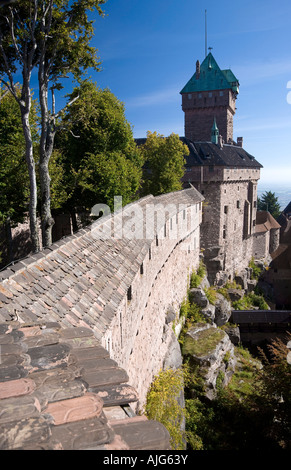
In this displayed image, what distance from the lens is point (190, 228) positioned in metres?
17.8

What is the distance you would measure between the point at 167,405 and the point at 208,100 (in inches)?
1491

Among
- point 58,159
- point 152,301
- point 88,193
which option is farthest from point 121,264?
point 58,159

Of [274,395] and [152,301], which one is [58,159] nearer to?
[152,301]

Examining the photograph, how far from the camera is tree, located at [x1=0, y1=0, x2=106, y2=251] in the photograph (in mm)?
11953

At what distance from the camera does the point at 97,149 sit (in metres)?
18.1

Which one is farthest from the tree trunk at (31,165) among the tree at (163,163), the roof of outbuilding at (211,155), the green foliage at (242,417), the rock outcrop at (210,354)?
the roof of outbuilding at (211,155)

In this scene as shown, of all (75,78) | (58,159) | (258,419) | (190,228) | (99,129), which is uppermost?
(75,78)

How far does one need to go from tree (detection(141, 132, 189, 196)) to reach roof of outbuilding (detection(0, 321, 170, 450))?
70.9 ft

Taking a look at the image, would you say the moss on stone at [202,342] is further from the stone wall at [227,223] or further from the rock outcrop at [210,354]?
the stone wall at [227,223]

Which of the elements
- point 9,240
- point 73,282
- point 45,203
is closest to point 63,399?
point 73,282

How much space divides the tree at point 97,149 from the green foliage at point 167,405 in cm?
977

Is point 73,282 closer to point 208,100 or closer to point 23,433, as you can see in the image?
point 23,433

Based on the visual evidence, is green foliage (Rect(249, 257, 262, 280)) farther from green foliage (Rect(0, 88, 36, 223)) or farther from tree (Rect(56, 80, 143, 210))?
green foliage (Rect(0, 88, 36, 223))
